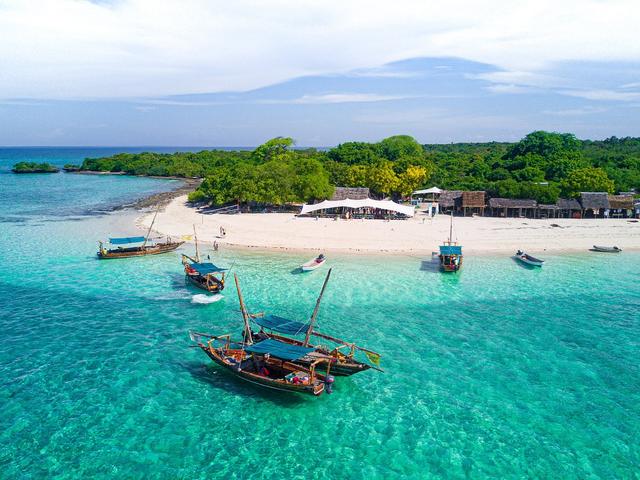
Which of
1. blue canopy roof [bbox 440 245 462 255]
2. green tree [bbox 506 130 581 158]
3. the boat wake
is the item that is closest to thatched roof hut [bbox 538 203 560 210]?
blue canopy roof [bbox 440 245 462 255]

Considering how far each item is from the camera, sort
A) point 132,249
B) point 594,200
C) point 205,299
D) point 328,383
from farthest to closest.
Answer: point 594,200, point 132,249, point 205,299, point 328,383

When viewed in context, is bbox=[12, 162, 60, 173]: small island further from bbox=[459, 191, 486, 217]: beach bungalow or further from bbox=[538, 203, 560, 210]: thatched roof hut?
bbox=[538, 203, 560, 210]: thatched roof hut

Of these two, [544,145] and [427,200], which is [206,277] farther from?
[544,145]

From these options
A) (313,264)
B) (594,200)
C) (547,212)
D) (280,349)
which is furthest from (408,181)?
(280,349)

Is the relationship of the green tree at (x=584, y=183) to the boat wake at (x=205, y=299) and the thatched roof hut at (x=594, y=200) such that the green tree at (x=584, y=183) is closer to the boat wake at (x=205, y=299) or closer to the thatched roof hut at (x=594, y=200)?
the thatched roof hut at (x=594, y=200)

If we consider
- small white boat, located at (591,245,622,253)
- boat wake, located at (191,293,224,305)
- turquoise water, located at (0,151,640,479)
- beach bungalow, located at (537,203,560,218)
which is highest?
beach bungalow, located at (537,203,560,218)

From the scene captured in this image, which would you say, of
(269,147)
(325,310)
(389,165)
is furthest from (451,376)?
(269,147)
